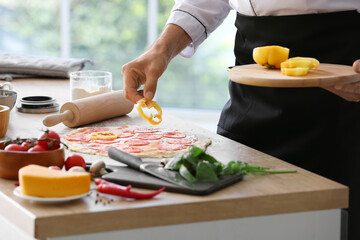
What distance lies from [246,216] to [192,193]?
0.12m

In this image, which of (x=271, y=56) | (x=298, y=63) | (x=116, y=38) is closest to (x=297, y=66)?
(x=298, y=63)

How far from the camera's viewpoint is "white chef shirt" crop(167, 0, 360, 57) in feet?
5.73

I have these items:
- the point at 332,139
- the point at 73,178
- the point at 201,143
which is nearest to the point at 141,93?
the point at 201,143

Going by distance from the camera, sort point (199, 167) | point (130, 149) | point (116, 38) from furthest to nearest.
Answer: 1. point (116, 38)
2. point (130, 149)
3. point (199, 167)

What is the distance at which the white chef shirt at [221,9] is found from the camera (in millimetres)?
1746

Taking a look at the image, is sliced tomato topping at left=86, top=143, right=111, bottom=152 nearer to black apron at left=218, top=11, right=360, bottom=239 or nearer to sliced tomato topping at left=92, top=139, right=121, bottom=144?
sliced tomato topping at left=92, top=139, right=121, bottom=144

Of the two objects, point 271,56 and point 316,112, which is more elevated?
point 271,56

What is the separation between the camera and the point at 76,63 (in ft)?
9.29

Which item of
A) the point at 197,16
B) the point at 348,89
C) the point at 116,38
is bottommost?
the point at 116,38

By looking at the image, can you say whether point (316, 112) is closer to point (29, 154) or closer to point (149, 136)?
point (149, 136)

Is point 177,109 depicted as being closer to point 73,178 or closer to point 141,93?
point 141,93

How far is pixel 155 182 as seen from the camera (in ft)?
4.18

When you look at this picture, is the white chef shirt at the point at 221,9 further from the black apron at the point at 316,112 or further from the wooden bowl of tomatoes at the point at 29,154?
the wooden bowl of tomatoes at the point at 29,154

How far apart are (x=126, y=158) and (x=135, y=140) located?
1.10 ft
